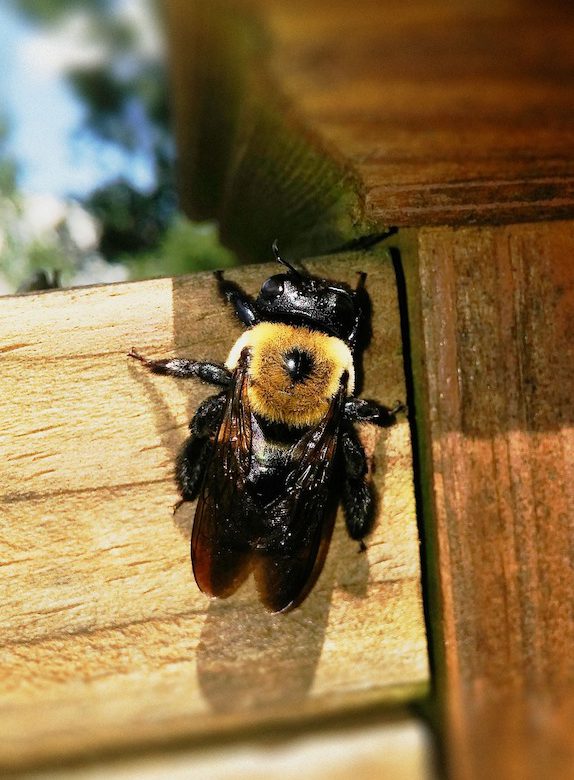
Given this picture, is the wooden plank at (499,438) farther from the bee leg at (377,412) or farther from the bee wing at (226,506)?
the bee wing at (226,506)

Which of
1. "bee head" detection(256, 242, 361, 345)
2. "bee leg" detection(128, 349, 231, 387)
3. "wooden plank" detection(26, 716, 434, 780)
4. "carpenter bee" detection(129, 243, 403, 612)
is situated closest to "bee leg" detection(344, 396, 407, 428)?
"carpenter bee" detection(129, 243, 403, 612)

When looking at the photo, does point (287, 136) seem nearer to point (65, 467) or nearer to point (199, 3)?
point (199, 3)

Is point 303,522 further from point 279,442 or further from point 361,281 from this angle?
point 361,281

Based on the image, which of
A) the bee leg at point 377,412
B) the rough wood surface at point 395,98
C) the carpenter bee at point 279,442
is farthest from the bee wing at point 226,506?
the rough wood surface at point 395,98

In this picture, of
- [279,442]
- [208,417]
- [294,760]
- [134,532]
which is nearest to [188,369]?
[208,417]

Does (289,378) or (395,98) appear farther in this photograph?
(289,378)

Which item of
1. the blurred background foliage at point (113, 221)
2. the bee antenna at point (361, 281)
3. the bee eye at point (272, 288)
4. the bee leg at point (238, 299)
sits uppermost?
the blurred background foliage at point (113, 221)
